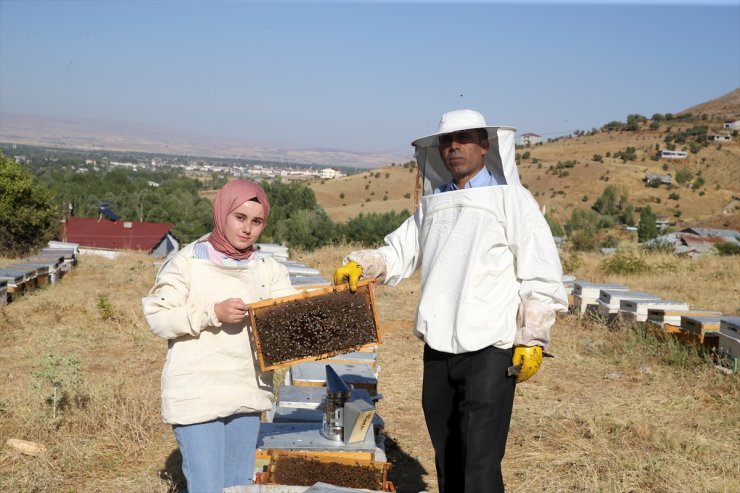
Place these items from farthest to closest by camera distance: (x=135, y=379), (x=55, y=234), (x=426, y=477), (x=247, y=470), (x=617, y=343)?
(x=55, y=234) < (x=617, y=343) < (x=135, y=379) < (x=426, y=477) < (x=247, y=470)

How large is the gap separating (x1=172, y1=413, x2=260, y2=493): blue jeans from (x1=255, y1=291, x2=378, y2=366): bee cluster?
1.16ft

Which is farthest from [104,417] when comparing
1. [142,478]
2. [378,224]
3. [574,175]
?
[574,175]

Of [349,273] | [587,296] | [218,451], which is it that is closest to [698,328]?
[587,296]

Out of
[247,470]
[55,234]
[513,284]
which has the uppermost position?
[513,284]

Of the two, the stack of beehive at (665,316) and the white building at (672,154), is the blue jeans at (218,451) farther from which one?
the white building at (672,154)

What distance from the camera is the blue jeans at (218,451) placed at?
3.23m

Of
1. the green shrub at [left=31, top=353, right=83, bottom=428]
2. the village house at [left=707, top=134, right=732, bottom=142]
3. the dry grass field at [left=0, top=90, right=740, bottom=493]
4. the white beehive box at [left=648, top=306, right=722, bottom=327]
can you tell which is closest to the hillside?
the village house at [left=707, top=134, right=732, bottom=142]

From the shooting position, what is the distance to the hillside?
56625 mm

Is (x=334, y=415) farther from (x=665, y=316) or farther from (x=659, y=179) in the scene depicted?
(x=659, y=179)

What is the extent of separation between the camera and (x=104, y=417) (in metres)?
5.90

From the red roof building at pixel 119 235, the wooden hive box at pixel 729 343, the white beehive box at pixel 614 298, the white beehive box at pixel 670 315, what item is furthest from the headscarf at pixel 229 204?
the red roof building at pixel 119 235

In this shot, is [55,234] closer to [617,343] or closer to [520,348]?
[617,343]

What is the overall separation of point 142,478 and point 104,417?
1.10 metres

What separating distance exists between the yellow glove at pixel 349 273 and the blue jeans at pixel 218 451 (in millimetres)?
851
